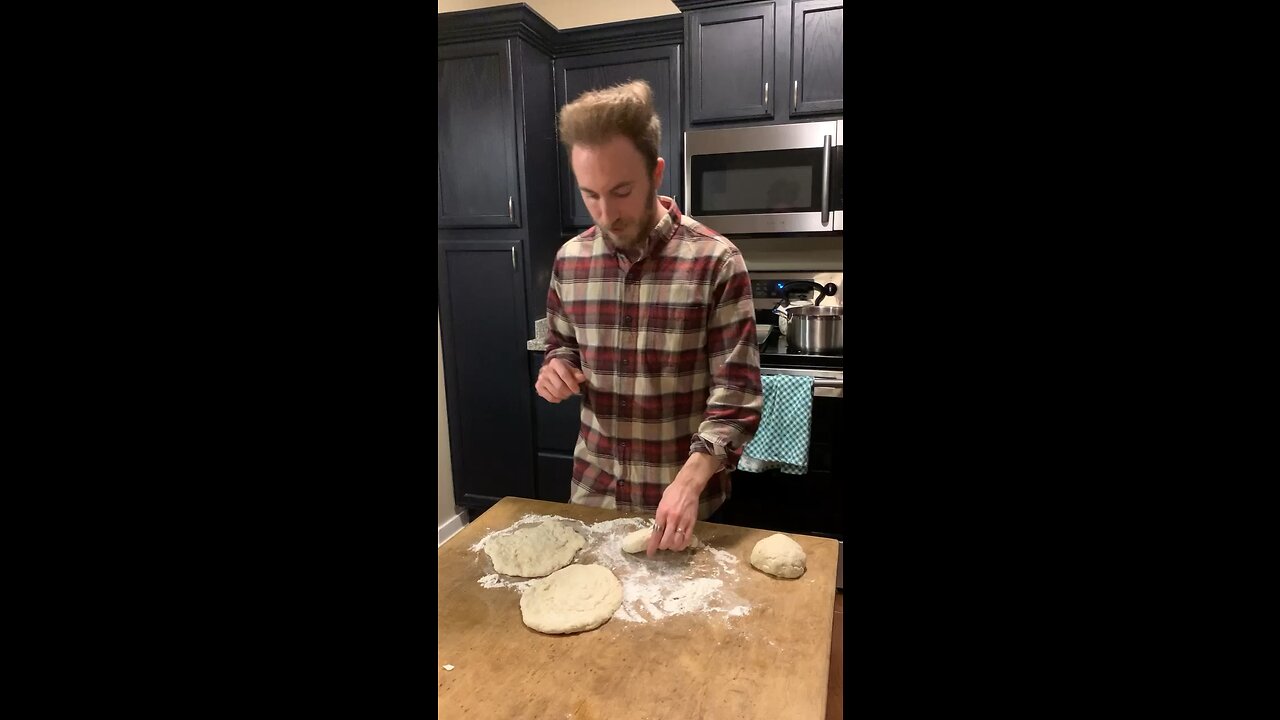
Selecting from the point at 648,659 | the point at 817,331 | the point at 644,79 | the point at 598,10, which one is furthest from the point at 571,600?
the point at 598,10

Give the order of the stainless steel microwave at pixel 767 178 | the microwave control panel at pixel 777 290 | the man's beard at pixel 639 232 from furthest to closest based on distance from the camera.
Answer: the microwave control panel at pixel 777 290
the stainless steel microwave at pixel 767 178
the man's beard at pixel 639 232

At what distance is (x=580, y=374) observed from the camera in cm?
89

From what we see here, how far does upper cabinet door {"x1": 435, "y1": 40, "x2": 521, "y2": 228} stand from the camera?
1.56 meters

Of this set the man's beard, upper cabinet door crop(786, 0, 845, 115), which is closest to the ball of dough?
the man's beard

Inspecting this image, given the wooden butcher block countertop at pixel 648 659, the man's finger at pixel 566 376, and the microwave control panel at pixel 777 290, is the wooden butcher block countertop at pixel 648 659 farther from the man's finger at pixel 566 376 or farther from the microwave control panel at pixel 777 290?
the microwave control panel at pixel 777 290

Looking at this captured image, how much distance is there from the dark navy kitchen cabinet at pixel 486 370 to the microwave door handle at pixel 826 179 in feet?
2.54

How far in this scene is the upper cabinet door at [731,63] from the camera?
5.21ft

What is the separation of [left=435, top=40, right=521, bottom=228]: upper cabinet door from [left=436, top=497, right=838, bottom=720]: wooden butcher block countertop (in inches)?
45.7

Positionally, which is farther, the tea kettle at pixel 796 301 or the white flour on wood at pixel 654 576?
the tea kettle at pixel 796 301

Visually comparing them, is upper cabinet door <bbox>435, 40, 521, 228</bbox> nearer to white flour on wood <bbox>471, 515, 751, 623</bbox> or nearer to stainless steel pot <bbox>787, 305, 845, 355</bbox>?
stainless steel pot <bbox>787, 305, 845, 355</bbox>

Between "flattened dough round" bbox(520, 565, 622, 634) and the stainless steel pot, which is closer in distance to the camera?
"flattened dough round" bbox(520, 565, 622, 634)

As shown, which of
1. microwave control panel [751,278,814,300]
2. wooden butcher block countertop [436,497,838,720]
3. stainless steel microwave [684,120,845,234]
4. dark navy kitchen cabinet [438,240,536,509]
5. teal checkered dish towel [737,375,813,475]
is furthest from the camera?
microwave control panel [751,278,814,300]

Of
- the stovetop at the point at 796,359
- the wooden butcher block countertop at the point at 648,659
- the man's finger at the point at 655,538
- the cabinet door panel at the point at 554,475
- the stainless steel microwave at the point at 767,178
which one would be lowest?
the cabinet door panel at the point at 554,475

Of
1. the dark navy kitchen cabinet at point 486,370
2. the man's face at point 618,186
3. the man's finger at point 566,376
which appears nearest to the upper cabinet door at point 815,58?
the dark navy kitchen cabinet at point 486,370
